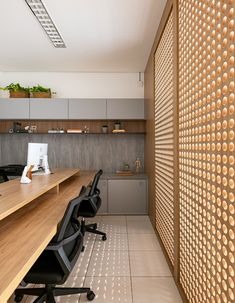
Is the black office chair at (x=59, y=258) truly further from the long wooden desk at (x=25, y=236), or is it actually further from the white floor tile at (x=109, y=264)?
the white floor tile at (x=109, y=264)

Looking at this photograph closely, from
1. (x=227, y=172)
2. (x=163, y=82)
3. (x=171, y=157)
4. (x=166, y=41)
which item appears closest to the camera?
(x=227, y=172)

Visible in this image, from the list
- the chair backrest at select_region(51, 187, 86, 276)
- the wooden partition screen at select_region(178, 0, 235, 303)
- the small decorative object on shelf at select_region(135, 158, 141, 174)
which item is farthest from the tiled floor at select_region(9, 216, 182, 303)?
the small decorative object on shelf at select_region(135, 158, 141, 174)

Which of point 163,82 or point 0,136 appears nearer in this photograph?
point 163,82

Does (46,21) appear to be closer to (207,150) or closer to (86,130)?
(86,130)

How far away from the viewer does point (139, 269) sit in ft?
9.47

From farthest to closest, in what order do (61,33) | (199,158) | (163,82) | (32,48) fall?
(32,48), (61,33), (163,82), (199,158)

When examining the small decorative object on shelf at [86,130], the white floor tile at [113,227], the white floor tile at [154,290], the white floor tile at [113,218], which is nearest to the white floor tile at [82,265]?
the white floor tile at [154,290]

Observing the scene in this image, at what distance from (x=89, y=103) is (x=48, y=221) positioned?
334cm

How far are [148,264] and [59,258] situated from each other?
5.15ft

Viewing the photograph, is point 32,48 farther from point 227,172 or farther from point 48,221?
point 227,172

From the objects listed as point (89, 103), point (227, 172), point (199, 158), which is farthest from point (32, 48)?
point (227, 172)

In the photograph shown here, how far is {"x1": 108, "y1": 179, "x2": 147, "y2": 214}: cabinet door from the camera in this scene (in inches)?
192

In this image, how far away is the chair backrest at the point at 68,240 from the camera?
5.90 ft

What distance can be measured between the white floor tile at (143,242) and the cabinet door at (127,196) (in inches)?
38.0
